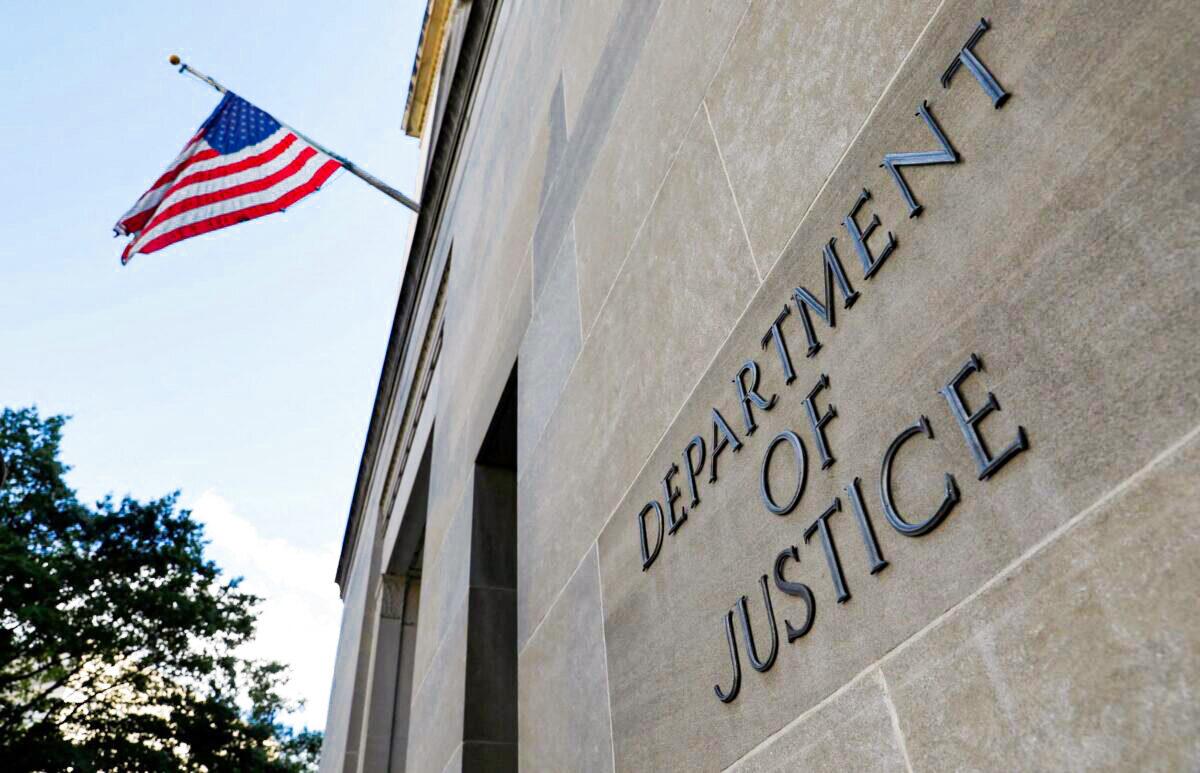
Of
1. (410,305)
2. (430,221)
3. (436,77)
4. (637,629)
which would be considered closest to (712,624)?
(637,629)

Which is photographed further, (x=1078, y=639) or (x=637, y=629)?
(x=637, y=629)

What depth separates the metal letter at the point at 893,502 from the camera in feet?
5.41

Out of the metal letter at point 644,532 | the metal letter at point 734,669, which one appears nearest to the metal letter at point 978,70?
the metal letter at point 734,669

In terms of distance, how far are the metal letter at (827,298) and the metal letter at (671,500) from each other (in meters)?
0.82

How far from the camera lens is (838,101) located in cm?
230

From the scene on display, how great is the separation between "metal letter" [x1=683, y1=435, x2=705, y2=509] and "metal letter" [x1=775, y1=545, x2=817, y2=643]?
55 centimetres

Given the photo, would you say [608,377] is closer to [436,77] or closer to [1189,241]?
[1189,241]

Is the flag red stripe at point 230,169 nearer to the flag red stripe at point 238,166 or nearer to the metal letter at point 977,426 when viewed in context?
the flag red stripe at point 238,166

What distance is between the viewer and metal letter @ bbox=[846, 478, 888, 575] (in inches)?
71.7

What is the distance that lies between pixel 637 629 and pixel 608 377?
1.20m

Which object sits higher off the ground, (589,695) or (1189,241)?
(589,695)

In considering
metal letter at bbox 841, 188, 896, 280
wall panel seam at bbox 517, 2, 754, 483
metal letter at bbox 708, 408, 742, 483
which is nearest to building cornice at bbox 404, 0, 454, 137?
wall panel seam at bbox 517, 2, 754, 483

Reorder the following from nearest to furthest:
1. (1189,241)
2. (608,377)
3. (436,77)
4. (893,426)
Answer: (1189,241)
(893,426)
(608,377)
(436,77)

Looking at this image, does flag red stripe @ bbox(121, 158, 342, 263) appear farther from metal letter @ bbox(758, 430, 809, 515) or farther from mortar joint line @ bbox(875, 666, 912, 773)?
mortar joint line @ bbox(875, 666, 912, 773)
